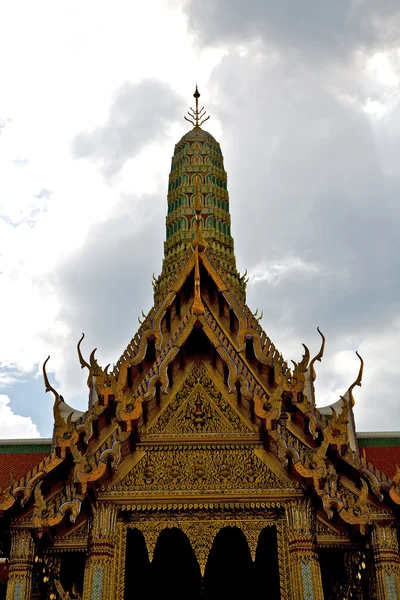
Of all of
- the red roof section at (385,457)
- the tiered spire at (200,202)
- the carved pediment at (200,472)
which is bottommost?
the carved pediment at (200,472)

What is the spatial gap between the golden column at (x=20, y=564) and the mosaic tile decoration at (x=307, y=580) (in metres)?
3.05

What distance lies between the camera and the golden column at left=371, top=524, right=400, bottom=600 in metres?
8.10

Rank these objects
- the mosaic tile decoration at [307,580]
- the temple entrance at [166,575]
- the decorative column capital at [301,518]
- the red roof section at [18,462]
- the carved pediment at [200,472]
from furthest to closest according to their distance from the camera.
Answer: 1. the red roof section at [18,462]
2. the temple entrance at [166,575]
3. the carved pediment at [200,472]
4. the decorative column capital at [301,518]
5. the mosaic tile decoration at [307,580]

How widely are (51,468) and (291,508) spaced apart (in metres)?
2.83

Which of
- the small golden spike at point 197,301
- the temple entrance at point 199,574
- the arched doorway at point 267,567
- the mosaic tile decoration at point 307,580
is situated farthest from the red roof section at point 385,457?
the small golden spike at point 197,301

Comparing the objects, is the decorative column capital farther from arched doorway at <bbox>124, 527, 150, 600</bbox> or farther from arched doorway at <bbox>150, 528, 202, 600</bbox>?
arched doorway at <bbox>150, 528, 202, 600</bbox>

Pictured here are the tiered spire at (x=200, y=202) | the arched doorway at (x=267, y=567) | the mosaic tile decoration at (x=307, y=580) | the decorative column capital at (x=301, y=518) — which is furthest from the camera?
the tiered spire at (x=200, y=202)

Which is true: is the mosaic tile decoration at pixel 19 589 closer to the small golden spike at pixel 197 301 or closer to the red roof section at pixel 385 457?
the small golden spike at pixel 197 301

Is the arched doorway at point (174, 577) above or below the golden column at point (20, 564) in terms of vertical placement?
above

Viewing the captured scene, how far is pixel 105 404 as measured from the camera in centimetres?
902

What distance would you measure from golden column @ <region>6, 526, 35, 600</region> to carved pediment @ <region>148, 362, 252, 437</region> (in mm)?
1901

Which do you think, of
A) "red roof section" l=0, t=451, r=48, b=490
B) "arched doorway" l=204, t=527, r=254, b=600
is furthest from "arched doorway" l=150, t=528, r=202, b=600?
"red roof section" l=0, t=451, r=48, b=490

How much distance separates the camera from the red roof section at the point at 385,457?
12137mm

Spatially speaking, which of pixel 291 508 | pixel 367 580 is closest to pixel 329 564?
pixel 367 580
